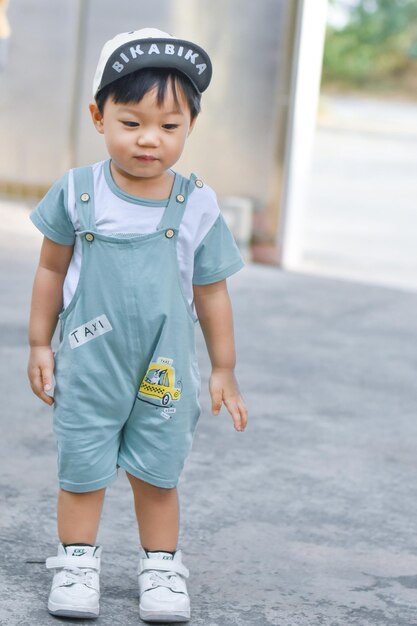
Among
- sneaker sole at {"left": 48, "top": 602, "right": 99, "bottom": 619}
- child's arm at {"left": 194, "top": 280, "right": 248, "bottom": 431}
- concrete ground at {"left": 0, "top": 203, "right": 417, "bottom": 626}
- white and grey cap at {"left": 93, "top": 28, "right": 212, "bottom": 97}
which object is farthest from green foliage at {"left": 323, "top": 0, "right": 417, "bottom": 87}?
sneaker sole at {"left": 48, "top": 602, "right": 99, "bottom": 619}

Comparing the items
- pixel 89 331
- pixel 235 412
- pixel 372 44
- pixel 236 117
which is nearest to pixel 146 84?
pixel 89 331

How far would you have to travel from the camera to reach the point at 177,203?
2.81 meters

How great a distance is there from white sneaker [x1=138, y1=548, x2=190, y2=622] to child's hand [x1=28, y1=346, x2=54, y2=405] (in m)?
0.45

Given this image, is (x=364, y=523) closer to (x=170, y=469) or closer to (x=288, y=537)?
(x=288, y=537)

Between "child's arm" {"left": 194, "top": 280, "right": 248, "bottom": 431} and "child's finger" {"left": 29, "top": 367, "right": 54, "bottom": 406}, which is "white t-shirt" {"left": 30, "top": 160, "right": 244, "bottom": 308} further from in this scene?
"child's finger" {"left": 29, "top": 367, "right": 54, "bottom": 406}

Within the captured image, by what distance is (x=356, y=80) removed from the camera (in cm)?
3400

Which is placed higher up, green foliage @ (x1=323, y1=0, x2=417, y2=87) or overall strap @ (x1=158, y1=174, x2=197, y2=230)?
green foliage @ (x1=323, y1=0, x2=417, y2=87)

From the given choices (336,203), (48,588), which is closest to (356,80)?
(336,203)

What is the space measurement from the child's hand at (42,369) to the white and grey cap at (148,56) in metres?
0.61

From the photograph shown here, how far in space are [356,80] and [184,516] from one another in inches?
1236

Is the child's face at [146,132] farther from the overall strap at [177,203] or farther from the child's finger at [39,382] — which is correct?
the child's finger at [39,382]

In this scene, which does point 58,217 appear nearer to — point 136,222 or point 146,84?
point 136,222

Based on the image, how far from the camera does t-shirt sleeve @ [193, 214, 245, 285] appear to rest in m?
2.86

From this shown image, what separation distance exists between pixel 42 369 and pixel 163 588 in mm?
568
